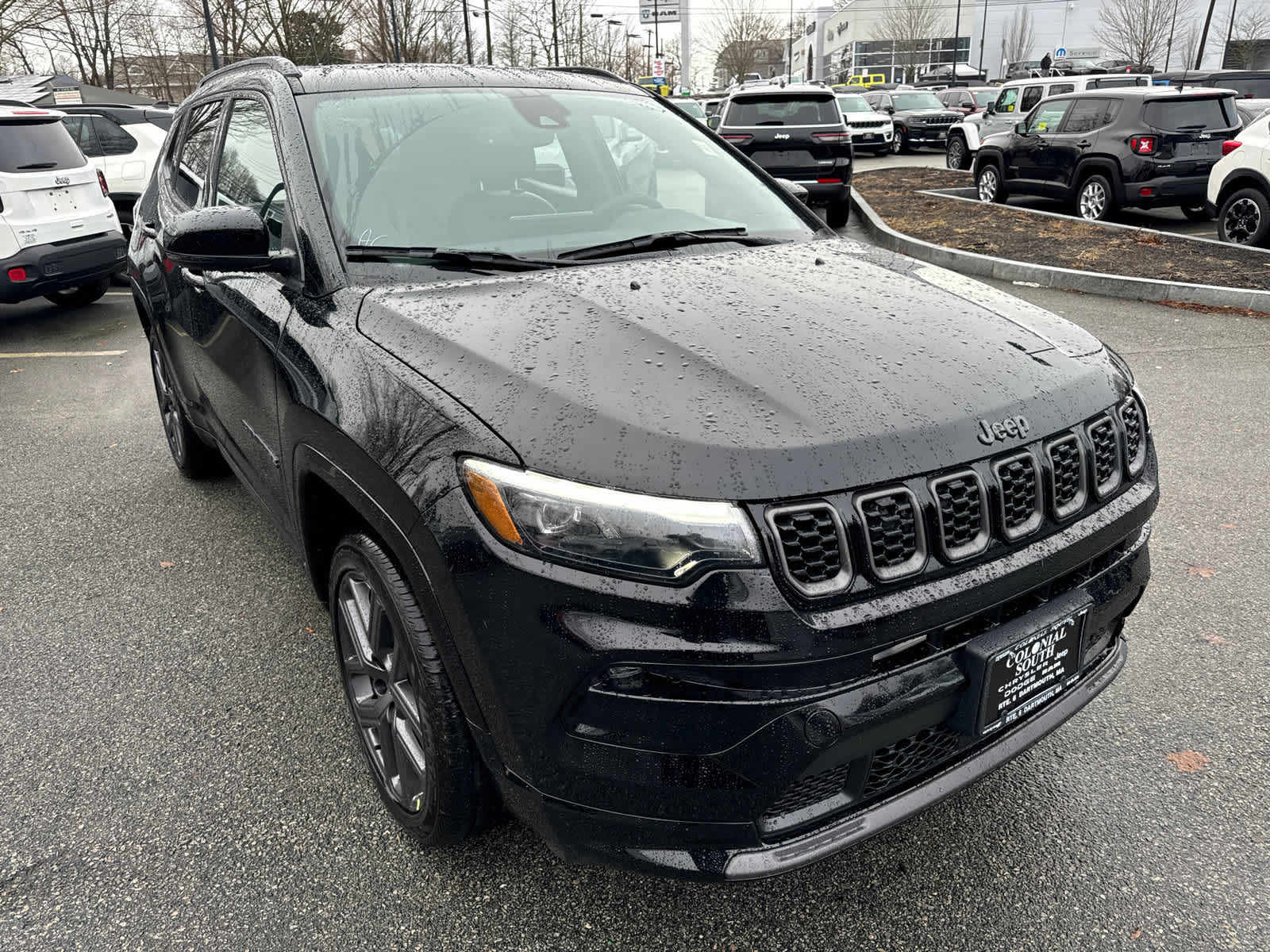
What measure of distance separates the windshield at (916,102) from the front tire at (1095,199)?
737 inches

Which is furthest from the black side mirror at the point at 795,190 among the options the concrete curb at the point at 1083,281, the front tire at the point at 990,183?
the front tire at the point at 990,183

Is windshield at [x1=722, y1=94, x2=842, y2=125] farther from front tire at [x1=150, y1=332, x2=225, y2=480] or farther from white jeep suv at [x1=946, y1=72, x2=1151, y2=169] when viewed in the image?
front tire at [x1=150, y1=332, x2=225, y2=480]

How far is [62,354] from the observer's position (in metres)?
7.57

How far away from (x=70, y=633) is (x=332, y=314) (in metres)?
1.87

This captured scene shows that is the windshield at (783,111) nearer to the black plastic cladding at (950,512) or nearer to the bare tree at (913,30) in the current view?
the black plastic cladding at (950,512)

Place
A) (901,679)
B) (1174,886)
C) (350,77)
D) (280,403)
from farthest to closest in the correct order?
(350,77), (280,403), (1174,886), (901,679)

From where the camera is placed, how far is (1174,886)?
2.15m

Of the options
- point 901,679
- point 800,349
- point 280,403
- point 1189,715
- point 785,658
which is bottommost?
point 1189,715

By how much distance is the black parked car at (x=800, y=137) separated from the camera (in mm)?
12578

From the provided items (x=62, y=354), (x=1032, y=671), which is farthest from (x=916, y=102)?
(x=1032, y=671)

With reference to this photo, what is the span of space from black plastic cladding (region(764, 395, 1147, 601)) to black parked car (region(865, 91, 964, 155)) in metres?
27.7

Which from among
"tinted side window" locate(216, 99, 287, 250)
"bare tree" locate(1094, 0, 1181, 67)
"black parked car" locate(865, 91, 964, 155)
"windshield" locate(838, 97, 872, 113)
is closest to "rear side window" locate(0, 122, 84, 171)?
"tinted side window" locate(216, 99, 287, 250)

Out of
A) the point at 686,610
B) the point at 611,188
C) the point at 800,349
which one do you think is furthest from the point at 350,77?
the point at 686,610

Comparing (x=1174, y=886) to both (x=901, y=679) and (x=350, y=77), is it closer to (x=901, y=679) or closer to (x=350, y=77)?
(x=901, y=679)
